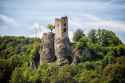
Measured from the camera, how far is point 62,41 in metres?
83.5

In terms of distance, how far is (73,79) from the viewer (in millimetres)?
80562

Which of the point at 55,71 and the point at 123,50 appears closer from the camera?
the point at 55,71

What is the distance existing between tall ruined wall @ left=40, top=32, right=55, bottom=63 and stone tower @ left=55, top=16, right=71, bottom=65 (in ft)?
4.20

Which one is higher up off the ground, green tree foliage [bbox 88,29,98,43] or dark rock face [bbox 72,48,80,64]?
green tree foliage [bbox 88,29,98,43]

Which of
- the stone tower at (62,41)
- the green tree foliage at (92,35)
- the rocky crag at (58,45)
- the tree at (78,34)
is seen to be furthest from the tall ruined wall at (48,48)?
the green tree foliage at (92,35)

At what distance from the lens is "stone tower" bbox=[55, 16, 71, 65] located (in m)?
83.0

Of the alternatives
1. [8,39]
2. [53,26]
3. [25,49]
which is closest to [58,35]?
[53,26]

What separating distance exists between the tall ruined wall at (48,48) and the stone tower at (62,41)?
1.28m

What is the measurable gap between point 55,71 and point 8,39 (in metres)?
33.8

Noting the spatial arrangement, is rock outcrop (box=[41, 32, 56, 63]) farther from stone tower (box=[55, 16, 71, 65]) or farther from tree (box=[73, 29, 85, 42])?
tree (box=[73, 29, 85, 42])

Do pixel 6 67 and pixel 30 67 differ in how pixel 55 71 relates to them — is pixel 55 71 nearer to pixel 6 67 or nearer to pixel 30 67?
pixel 30 67

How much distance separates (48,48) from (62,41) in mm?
3795

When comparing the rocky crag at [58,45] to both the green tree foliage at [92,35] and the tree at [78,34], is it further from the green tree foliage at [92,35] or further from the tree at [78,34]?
the green tree foliage at [92,35]

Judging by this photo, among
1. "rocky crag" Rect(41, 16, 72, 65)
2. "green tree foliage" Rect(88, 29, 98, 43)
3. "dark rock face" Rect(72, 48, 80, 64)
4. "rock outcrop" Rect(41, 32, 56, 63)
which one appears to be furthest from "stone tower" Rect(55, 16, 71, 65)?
"green tree foliage" Rect(88, 29, 98, 43)
